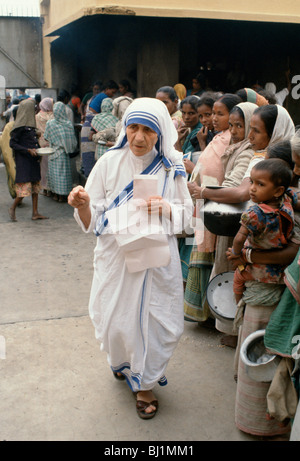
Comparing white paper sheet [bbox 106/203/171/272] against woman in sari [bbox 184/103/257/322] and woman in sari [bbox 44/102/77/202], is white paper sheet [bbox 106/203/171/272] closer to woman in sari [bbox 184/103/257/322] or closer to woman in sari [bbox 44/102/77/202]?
woman in sari [bbox 184/103/257/322]

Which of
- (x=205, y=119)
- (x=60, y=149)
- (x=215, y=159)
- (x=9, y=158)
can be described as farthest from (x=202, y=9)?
(x=215, y=159)

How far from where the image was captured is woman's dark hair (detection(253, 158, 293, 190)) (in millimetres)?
2396

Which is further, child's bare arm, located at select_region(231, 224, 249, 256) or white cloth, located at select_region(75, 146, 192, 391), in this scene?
white cloth, located at select_region(75, 146, 192, 391)

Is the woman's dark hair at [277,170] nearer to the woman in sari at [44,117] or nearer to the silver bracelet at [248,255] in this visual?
the silver bracelet at [248,255]

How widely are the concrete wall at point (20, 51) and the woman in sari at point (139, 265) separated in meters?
11.8

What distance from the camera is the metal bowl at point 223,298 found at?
10.1 ft

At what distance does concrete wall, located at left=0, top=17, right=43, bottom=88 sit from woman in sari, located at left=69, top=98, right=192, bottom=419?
11846mm

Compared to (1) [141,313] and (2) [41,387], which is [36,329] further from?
(1) [141,313]

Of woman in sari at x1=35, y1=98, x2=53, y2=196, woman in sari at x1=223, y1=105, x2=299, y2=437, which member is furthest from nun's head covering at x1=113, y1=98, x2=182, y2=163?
woman in sari at x1=35, y1=98, x2=53, y2=196

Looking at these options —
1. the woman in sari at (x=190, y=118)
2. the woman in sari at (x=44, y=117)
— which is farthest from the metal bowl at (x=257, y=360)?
the woman in sari at (x=44, y=117)

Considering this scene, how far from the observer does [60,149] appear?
8711mm

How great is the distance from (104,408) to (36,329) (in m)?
1.22

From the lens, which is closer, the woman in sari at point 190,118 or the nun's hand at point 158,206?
the nun's hand at point 158,206

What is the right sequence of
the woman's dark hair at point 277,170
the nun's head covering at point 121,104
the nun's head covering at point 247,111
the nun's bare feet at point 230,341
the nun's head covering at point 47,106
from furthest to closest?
1. the nun's head covering at point 47,106
2. the nun's head covering at point 121,104
3. the nun's bare feet at point 230,341
4. the nun's head covering at point 247,111
5. the woman's dark hair at point 277,170
